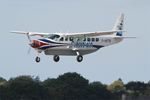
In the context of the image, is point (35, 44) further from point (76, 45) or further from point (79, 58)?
point (79, 58)

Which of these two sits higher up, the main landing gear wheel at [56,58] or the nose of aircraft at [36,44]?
the nose of aircraft at [36,44]

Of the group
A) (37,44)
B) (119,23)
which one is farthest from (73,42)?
(119,23)

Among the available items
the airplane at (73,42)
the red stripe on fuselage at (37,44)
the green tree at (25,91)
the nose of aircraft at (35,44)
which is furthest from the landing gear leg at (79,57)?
the green tree at (25,91)

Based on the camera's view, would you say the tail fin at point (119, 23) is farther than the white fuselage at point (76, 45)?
Yes

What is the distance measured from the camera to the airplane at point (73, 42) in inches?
6206

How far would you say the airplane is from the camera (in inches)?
6206

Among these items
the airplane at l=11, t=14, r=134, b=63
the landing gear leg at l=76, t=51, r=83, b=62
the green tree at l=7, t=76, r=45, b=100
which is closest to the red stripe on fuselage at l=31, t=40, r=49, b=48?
the airplane at l=11, t=14, r=134, b=63

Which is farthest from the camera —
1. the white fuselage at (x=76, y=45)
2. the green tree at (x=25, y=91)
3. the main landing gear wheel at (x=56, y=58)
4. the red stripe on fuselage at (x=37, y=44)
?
the green tree at (x=25, y=91)

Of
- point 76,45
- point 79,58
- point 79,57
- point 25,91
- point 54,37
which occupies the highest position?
point 54,37

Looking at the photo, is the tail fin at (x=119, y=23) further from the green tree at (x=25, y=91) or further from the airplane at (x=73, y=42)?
the green tree at (x=25, y=91)

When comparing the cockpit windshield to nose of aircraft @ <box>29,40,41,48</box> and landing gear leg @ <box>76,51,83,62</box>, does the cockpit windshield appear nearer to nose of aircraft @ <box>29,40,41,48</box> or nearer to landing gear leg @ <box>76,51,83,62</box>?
nose of aircraft @ <box>29,40,41,48</box>

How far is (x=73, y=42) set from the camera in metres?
160

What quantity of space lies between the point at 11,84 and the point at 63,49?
41932mm

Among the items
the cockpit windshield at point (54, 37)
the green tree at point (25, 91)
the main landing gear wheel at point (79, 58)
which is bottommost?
the green tree at point (25, 91)
